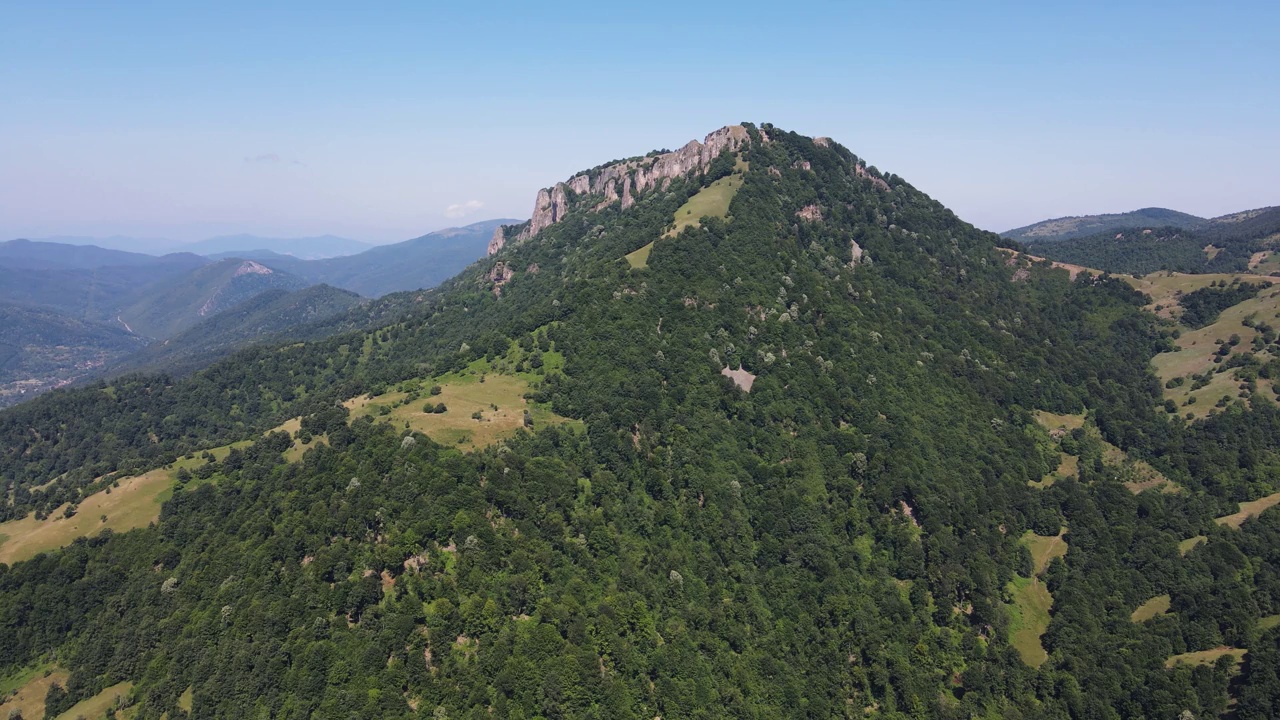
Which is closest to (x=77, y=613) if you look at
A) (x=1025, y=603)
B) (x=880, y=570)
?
(x=880, y=570)

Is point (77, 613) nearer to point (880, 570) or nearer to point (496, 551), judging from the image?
point (496, 551)

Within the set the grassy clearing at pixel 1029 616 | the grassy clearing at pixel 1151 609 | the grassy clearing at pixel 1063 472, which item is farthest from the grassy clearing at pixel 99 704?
the grassy clearing at pixel 1063 472

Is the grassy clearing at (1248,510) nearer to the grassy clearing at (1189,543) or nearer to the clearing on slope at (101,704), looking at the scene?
→ the grassy clearing at (1189,543)

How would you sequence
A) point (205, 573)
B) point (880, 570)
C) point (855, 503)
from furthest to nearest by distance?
point (855, 503) < point (880, 570) < point (205, 573)

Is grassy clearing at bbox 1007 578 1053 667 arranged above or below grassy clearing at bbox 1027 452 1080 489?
below

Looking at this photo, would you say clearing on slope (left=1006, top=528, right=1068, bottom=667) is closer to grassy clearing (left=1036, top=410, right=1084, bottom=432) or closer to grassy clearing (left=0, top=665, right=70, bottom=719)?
grassy clearing (left=1036, top=410, right=1084, bottom=432)

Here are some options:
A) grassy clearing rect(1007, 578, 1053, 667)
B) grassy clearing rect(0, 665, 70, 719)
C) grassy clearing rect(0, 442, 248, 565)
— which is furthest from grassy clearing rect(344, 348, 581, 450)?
grassy clearing rect(1007, 578, 1053, 667)
